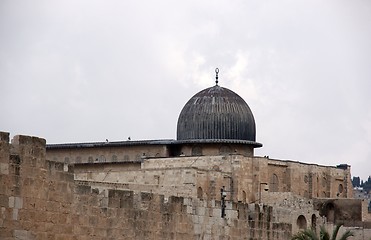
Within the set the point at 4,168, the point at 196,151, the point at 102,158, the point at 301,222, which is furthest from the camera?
the point at 102,158

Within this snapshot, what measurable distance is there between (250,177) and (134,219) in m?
39.7

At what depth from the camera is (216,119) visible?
79.1m

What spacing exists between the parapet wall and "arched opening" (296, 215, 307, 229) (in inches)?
1053

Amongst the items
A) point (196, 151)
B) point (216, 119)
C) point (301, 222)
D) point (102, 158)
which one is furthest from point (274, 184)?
point (102, 158)

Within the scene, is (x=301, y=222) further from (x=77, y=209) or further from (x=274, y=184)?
(x=77, y=209)

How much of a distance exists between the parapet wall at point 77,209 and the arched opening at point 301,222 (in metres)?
26.7

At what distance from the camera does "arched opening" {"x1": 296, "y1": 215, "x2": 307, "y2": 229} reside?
67213mm

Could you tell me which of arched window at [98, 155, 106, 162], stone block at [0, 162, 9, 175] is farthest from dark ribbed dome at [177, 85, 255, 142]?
stone block at [0, 162, 9, 175]

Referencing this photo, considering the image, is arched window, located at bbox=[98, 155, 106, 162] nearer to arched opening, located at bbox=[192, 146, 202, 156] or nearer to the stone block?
arched opening, located at bbox=[192, 146, 202, 156]

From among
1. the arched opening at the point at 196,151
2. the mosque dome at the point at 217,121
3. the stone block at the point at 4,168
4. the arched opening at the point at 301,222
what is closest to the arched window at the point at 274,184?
the mosque dome at the point at 217,121

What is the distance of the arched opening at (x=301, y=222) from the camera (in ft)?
221

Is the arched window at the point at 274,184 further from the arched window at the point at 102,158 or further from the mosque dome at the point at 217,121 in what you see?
the arched window at the point at 102,158

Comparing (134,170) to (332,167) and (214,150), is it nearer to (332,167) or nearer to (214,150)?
(214,150)

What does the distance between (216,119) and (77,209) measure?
151 feet
